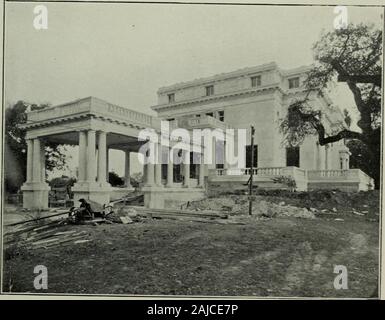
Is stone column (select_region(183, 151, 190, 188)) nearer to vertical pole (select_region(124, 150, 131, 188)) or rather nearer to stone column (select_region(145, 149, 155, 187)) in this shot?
stone column (select_region(145, 149, 155, 187))

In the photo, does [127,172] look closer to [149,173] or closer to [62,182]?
[149,173]

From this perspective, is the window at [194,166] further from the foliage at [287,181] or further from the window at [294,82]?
the window at [294,82]

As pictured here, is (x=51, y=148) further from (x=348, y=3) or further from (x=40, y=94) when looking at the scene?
(x=348, y=3)

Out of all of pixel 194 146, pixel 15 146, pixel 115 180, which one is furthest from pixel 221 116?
pixel 15 146

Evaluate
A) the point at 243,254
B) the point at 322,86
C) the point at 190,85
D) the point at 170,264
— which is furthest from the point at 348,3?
the point at 170,264

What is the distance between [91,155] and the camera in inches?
200

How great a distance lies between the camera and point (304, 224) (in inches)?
189

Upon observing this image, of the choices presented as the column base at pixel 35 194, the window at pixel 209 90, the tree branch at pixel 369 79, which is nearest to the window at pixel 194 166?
the window at pixel 209 90

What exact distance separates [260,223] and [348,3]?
11.9 feet

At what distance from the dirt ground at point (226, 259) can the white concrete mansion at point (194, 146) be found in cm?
65

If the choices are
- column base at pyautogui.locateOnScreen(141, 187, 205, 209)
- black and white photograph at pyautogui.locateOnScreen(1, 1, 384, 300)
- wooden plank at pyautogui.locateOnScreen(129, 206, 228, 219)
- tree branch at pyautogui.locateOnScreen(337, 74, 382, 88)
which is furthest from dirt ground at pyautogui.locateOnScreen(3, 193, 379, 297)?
tree branch at pyautogui.locateOnScreen(337, 74, 382, 88)

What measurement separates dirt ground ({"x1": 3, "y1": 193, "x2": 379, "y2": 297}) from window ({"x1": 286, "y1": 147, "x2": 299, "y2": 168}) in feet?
2.27

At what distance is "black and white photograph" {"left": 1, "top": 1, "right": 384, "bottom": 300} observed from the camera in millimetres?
4598

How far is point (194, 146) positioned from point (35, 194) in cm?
273
